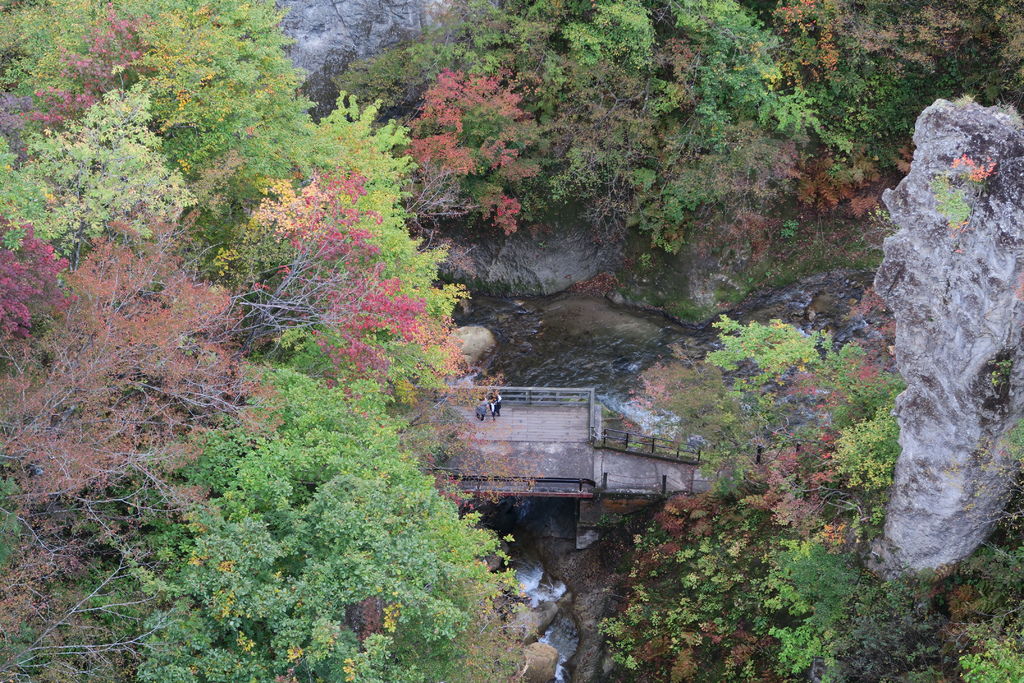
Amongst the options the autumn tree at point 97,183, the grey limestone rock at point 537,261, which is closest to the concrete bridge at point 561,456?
the grey limestone rock at point 537,261

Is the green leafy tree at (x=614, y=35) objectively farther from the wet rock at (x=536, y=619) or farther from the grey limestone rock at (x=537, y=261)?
the wet rock at (x=536, y=619)

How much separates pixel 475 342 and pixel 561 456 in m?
8.18

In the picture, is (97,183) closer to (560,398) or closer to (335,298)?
(335,298)

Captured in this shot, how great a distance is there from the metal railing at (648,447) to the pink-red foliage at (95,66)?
1599cm

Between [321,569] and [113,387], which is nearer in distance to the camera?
[321,569]

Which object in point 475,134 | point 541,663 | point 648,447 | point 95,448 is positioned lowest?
point 541,663

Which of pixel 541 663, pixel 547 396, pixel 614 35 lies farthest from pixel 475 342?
pixel 541 663

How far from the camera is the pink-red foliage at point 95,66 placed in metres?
20.8

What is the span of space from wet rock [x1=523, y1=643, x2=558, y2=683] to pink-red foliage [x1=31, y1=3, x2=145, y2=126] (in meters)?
17.3

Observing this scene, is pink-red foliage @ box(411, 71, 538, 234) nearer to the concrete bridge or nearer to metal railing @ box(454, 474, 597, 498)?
the concrete bridge

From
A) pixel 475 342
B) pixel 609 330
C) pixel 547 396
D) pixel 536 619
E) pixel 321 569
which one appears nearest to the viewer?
pixel 321 569

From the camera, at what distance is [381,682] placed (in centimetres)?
1420

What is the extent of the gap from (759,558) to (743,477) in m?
2.10

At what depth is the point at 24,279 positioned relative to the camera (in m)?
15.2
